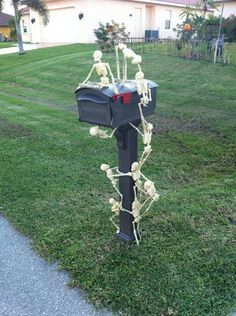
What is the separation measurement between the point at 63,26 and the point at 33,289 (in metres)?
21.5

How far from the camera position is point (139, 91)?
1987mm

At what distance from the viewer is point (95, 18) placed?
19562 millimetres

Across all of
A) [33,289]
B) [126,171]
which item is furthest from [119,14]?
[33,289]

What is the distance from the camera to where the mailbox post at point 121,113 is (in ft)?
6.29

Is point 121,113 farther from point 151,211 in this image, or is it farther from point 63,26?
point 63,26

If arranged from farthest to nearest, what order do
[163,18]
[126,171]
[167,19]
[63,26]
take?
[167,19], [163,18], [63,26], [126,171]

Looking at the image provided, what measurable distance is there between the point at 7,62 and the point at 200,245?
578 inches

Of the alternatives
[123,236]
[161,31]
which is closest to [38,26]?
[161,31]

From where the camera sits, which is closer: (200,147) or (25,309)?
(25,309)

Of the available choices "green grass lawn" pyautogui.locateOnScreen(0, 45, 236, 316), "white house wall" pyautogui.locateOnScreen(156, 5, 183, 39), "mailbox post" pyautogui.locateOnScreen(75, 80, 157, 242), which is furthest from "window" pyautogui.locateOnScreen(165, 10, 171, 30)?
"mailbox post" pyautogui.locateOnScreen(75, 80, 157, 242)

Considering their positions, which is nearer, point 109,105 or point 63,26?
point 109,105

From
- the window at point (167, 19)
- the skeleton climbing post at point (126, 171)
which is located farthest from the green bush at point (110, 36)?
the skeleton climbing post at point (126, 171)

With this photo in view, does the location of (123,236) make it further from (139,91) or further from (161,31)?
(161,31)

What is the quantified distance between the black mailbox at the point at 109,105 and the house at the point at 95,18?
18.9 m
